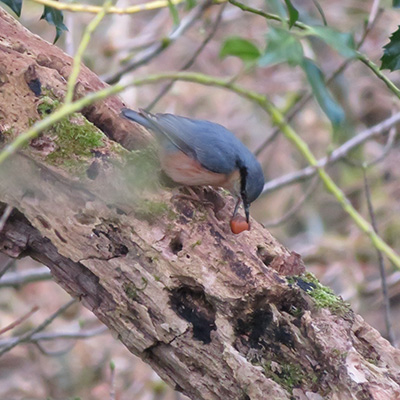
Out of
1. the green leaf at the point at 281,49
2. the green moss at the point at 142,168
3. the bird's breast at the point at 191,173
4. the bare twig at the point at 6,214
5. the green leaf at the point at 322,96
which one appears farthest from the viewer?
the bird's breast at the point at 191,173

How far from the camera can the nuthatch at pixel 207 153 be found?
2354mm

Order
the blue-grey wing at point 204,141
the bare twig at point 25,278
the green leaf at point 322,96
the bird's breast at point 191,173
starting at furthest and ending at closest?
the bare twig at point 25,278 < the blue-grey wing at point 204,141 < the bird's breast at point 191,173 < the green leaf at point 322,96

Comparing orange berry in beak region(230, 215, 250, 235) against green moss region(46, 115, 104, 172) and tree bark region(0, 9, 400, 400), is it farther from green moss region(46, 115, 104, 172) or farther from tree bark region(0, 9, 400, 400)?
green moss region(46, 115, 104, 172)

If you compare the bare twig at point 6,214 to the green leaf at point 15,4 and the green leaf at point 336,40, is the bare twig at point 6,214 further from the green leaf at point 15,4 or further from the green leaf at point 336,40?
the green leaf at point 336,40

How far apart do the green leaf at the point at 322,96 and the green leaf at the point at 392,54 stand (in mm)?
509

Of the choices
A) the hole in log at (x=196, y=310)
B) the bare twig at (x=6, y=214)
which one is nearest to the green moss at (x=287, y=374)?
the hole in log at (x=196, y=310)

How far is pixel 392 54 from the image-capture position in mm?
1914

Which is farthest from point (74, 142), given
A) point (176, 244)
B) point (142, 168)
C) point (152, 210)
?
point (176, 244)

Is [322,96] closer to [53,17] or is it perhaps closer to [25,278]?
[53,17]

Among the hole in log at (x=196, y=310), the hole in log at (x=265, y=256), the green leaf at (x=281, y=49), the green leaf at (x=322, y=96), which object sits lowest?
the hole in log at (x=196, y=310)

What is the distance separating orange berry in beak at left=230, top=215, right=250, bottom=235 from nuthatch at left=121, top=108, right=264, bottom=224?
102mm

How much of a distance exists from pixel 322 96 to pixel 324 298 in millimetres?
896

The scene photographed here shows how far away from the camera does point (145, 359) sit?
2.05 m

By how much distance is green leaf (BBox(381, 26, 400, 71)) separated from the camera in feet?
6.24
